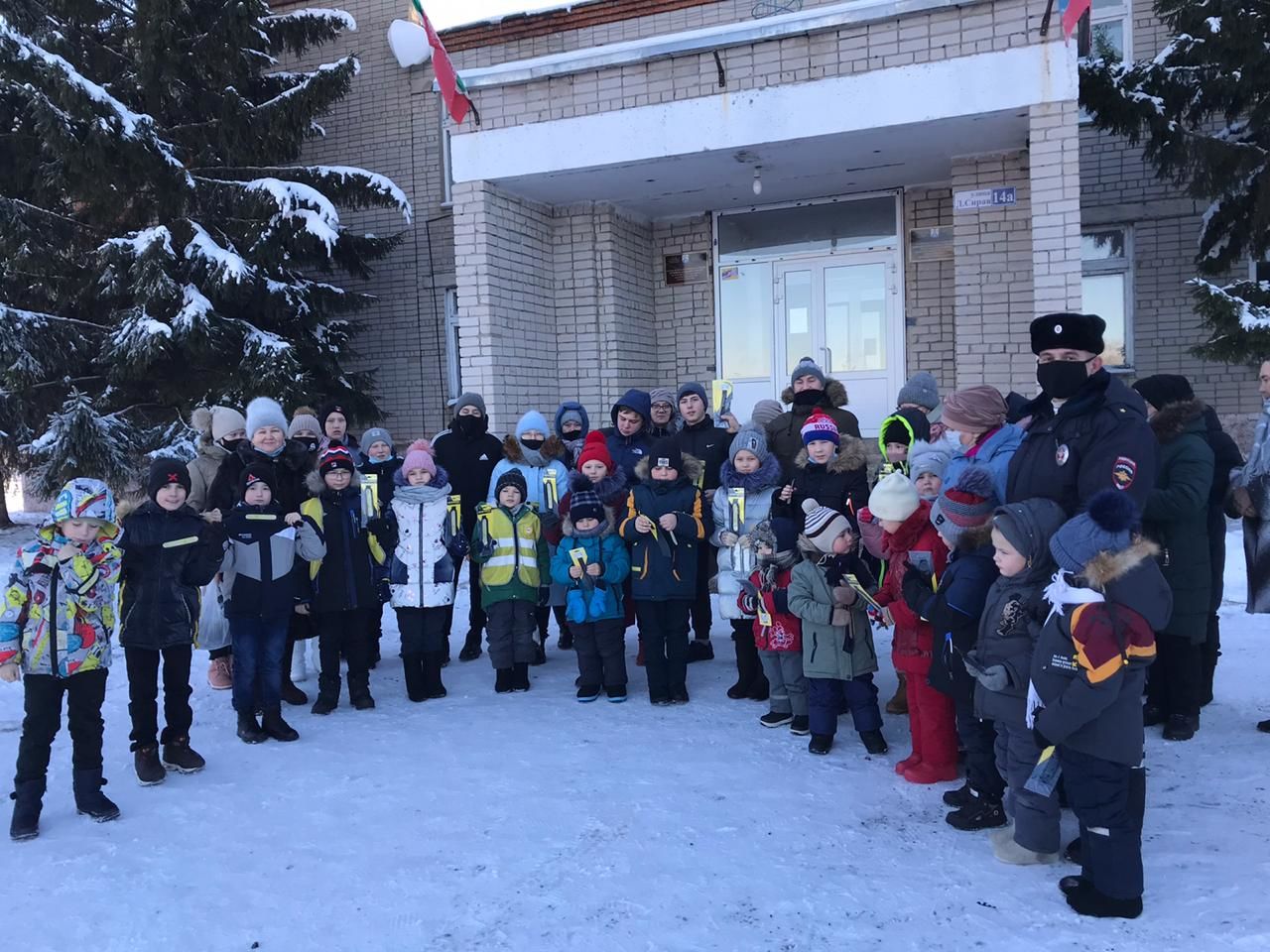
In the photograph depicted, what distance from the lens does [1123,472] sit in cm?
274

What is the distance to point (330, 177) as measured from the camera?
34.8ft

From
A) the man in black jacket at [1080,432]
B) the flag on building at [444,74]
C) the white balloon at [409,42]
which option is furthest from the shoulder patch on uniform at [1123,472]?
the white balloon at [409,42]

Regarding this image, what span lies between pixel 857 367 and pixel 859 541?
4536 millimetres

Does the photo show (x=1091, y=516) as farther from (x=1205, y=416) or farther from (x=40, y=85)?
(x=40, y=85)

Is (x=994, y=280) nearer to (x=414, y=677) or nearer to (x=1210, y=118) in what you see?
(x=1210, y=118)

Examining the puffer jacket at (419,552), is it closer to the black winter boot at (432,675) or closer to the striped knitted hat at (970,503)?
the black winter boot at (432,675)

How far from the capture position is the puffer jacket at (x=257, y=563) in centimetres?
436

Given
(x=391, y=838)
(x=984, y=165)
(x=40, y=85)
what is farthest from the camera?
(x=40, y=85)

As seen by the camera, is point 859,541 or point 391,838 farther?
point 859,541

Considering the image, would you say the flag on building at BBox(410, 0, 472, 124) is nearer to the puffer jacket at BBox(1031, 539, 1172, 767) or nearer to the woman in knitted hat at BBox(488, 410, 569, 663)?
the woman in knitted hat at BBox(488, 410, 569, 663)

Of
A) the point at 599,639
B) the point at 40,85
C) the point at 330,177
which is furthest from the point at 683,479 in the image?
the point at 40,85

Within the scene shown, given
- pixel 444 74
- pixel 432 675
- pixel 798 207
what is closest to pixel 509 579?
pixel 432 675

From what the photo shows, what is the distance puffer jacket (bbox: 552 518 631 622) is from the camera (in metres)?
4.84

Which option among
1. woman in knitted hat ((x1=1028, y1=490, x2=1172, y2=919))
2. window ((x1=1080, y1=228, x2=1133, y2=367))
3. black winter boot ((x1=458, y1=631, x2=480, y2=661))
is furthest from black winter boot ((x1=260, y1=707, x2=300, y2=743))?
window ((x1=1080, y1=228, x2=1133, y2=367))
